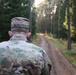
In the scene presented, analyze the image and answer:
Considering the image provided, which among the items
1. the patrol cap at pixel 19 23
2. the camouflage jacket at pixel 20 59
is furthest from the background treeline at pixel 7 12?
the camouflage jacket at pixel 20 59

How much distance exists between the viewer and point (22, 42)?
3043mm

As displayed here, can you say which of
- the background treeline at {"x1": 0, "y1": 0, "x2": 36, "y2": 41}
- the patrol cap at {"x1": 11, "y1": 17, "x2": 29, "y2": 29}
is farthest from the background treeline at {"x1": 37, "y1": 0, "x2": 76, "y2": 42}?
the patrol cap at {"x1": 11, "y1": 17, "x2": 29, "y2": 29}

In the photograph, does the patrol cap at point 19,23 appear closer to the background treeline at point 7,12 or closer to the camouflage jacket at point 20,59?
the camouflage jacket at point 20,59

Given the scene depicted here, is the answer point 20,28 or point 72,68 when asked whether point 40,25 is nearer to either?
point 72,68

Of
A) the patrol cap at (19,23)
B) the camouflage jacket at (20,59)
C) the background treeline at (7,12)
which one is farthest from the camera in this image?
the background treeline at (7,12)

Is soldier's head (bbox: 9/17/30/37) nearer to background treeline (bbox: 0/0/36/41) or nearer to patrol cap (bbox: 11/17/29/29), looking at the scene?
patrol cap (bbox: 11/17/29/29)

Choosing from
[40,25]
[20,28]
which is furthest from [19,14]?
[40,25]

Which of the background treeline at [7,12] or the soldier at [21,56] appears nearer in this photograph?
the soldier at [21,56]

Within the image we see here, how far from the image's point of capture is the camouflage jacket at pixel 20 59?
9.06 feet

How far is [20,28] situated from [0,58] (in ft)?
1.46

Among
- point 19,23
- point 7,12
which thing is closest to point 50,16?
point 7,12

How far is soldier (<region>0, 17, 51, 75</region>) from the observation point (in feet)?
9.07

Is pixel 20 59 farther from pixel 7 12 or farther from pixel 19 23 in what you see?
pixel 7 12

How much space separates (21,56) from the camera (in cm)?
282
